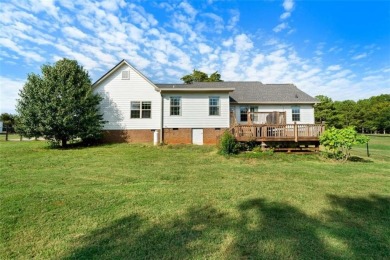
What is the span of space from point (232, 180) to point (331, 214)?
301 centimetres

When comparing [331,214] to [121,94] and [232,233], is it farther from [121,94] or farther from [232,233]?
[121,94]

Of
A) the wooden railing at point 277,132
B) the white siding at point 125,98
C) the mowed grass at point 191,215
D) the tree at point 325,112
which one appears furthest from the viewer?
the tree at point 325,112

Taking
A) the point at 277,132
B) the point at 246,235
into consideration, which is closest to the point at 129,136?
the point at 277,132

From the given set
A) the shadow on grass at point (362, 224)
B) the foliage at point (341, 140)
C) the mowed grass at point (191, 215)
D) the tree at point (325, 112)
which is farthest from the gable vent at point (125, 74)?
the tree at point (325, 112)

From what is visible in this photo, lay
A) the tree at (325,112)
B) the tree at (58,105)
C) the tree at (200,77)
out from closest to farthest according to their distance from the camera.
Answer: the tree at (58,105)
the tree at (200,77)
the tree at (325,112)

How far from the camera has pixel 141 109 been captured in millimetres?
17016

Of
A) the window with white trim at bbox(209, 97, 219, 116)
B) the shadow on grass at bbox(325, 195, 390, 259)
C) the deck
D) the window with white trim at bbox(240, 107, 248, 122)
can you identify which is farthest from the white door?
the shadow on grass at bbox(325, 195, 390, 259)

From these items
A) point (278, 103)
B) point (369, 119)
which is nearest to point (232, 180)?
point (278, 103)

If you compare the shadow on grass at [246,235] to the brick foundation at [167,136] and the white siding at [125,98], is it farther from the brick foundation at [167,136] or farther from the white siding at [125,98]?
the white siding at [125,98]

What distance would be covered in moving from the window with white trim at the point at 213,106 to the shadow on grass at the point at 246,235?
41.5ft

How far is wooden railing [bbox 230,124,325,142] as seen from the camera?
13109mm

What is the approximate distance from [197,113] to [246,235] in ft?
45.1

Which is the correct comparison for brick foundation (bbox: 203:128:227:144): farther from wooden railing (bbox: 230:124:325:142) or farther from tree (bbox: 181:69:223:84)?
tree (bbox: 181:69:223:84)

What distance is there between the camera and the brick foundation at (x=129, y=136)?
16797mm
